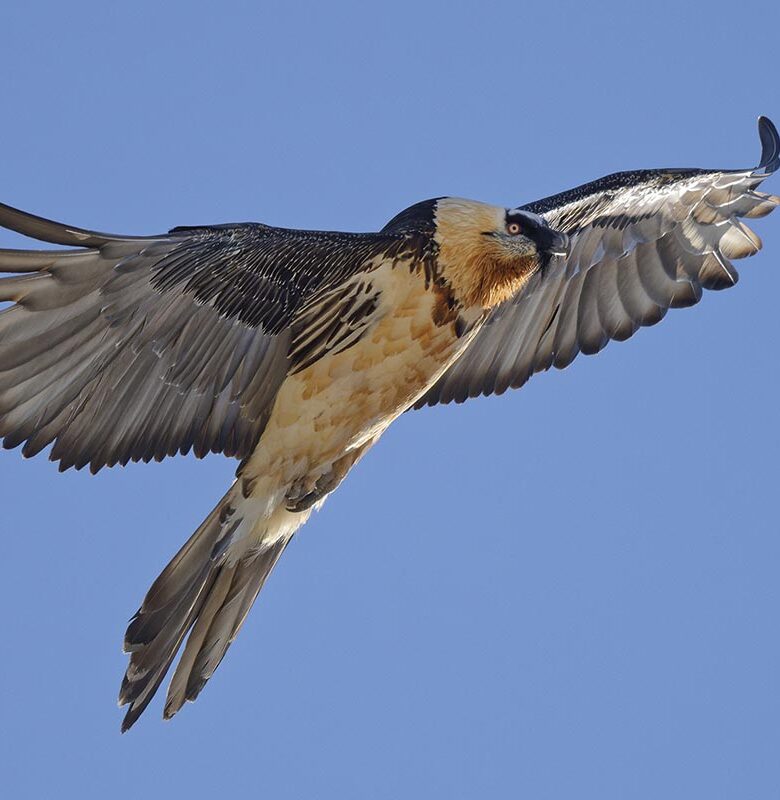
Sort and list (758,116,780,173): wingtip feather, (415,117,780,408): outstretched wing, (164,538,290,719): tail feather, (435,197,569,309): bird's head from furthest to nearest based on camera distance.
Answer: (415,117,780,408): outstretched wing < (758,116,780,173): wingtip feather < (164,538,290,719): tail feather < (435,197,569,309): bird's head

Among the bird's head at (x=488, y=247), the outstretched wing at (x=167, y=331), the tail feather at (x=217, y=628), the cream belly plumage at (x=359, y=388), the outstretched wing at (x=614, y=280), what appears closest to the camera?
the outstretched wing at (x=167, y=331)

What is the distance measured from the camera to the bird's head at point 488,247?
870 cm

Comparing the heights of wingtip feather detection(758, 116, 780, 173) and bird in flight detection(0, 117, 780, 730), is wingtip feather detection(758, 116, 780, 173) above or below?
above

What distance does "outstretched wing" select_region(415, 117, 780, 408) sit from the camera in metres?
10.2

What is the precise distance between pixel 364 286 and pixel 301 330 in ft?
1.39

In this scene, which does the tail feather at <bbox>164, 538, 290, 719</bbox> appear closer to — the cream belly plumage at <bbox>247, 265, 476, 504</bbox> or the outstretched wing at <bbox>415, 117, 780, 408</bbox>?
the cream belly plumage at <bbox>247, 265, 476, 504</bbox>

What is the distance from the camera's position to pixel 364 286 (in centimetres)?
852

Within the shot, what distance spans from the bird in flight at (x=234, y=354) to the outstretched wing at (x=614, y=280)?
4.43 feet

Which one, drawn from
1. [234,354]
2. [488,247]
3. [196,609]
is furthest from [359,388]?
[196,609]

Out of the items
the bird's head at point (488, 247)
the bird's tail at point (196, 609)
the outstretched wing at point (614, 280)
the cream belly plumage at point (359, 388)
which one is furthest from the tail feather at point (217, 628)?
the bird's head at point (488, 247)

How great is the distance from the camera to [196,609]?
29.5ft

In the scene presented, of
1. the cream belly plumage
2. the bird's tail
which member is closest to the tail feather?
the bird's tail

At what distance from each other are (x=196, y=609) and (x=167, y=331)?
1.57 meters

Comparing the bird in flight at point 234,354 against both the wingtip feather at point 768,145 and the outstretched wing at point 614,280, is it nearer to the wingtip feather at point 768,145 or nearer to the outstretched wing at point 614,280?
the outstretched wing at point 614,280
